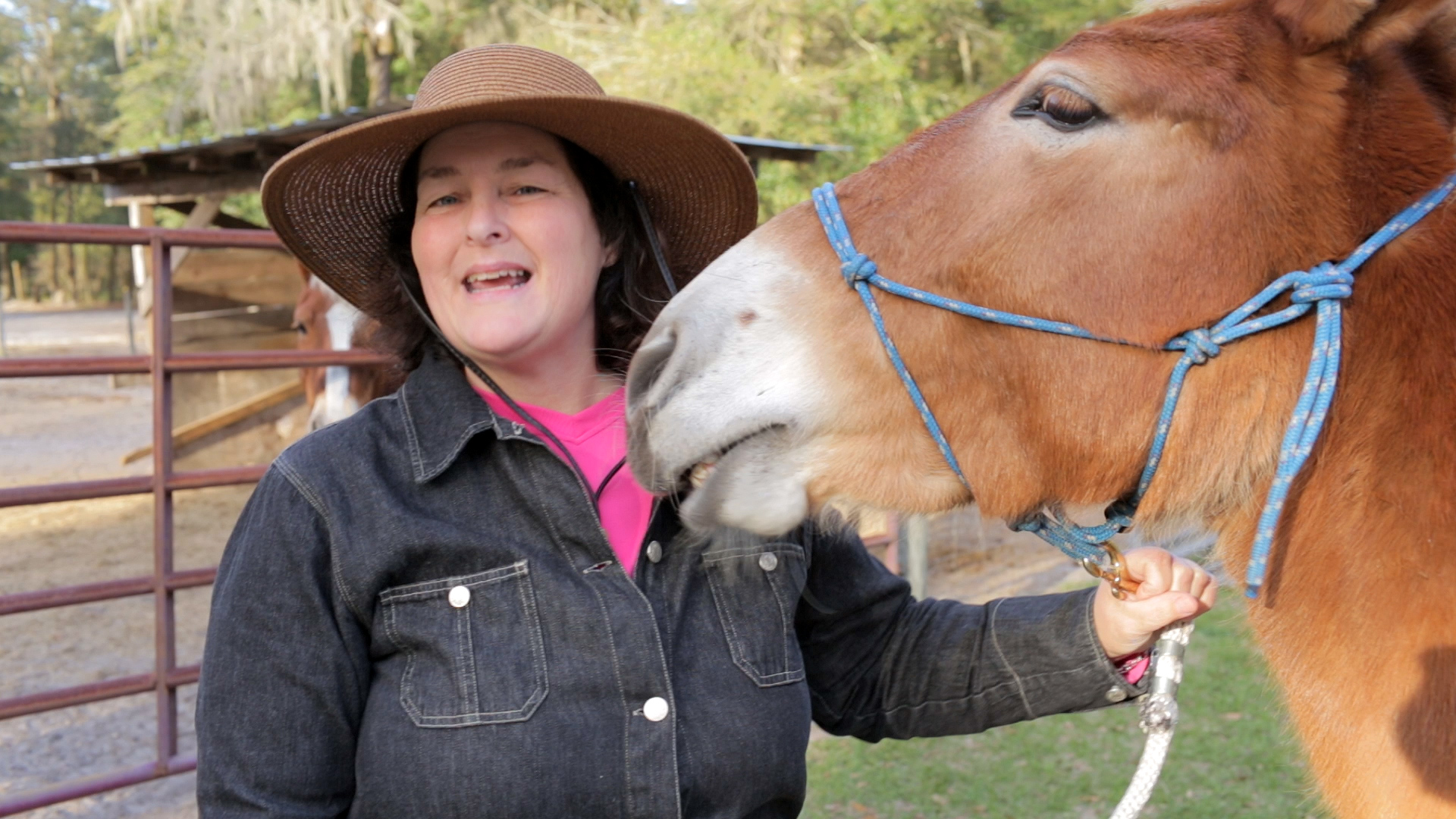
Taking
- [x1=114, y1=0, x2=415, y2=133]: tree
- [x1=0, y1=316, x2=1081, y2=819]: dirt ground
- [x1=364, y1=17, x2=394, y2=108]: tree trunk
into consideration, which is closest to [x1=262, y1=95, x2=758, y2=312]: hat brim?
[x1=0, y1=316, x2=1081, y2=819]: dirt ground

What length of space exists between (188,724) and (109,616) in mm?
2195

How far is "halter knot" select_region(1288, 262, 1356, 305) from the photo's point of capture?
4.42ft

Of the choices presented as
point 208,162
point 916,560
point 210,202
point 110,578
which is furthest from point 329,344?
point 210,202

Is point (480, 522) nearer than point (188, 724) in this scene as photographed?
Yes

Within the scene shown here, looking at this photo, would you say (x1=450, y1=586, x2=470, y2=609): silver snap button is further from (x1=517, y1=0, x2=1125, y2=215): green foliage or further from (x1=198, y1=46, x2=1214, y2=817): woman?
(x1=517, y1=0, x2=1125, y2=215): green foliage

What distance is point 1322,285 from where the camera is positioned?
4.45 ft

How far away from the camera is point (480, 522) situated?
1.73 metres

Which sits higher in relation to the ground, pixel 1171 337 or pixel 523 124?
pixel 523 124

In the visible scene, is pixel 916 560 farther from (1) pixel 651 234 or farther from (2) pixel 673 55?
(2) pixel 673 55

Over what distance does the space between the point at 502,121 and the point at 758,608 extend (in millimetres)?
933

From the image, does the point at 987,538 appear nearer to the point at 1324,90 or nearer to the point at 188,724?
the point at 188,724

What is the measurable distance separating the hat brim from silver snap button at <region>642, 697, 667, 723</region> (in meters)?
0.97

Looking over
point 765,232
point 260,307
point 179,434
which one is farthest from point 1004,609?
point 260,307

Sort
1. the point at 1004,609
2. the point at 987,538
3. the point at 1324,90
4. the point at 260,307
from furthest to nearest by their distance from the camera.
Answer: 1. the point at 260,307
2. the point at 987,538
3. the point at 1004,609
4. the point at 1324,90
